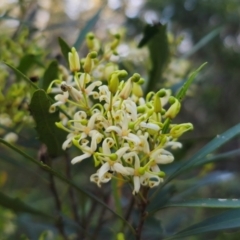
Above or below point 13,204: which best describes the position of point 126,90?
above

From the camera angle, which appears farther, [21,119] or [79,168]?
[79,168]

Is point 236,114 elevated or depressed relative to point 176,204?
elevated

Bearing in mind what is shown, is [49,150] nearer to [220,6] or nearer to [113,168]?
[113,168]

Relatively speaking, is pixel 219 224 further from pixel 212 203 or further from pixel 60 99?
pixel 60 99

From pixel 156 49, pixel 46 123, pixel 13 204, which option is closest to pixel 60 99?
pixel 46 123

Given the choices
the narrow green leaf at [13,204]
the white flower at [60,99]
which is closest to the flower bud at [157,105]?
the white flower at [60,99]

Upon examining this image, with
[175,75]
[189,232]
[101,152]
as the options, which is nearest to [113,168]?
[101,152]

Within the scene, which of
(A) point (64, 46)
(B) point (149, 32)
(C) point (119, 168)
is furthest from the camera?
(B) point (149, 32)
